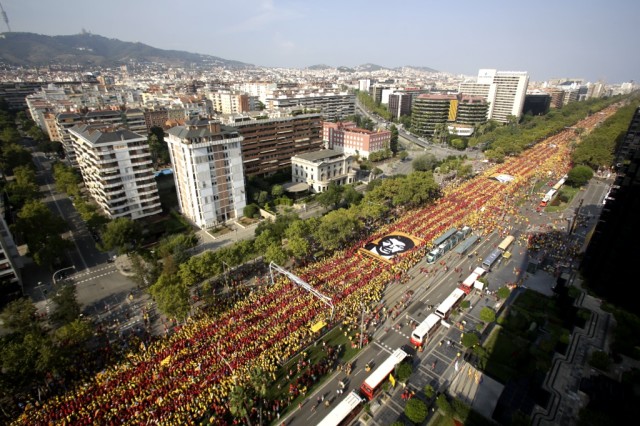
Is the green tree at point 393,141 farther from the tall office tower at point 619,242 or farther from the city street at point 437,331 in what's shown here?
the tall office tower at point 619,242

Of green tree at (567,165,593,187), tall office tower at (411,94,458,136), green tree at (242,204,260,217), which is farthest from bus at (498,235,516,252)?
tall office tower at (411,94,458,136)

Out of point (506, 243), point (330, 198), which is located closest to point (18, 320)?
point (330, 198)

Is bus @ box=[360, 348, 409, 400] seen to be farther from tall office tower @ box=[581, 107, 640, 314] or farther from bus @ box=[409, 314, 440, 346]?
tall office tower @ box=[581, 107, 640, 314]

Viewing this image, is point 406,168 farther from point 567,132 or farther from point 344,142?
point 567,132

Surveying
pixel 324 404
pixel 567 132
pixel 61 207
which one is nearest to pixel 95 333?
pixel 324 404

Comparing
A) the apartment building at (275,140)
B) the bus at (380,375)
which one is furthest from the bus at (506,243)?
the apartment building at (275,140)
